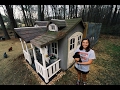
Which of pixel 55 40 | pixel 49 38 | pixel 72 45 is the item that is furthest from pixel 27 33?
pixel 72 45

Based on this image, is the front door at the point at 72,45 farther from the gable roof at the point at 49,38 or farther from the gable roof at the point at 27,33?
the gable roof at the point at 27,33

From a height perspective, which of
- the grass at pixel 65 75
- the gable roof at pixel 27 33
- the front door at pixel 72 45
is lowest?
the grass at pixel 65 75

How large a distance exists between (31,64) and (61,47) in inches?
113

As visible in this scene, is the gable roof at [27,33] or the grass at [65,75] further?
the grass at [65,75]

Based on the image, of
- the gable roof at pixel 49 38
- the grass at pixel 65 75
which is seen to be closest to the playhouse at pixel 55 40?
the gable roof at pixel 49 38

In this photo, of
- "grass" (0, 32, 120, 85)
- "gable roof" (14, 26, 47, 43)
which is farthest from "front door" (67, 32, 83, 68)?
"gable roof" (14, 26, 47, 43)

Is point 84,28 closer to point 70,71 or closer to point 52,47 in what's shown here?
point 52,47

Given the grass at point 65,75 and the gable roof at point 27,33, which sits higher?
the gable roof at point 27,33

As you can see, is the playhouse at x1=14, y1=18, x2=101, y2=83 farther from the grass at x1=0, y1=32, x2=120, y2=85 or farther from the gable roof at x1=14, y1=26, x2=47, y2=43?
the grass at x1=0, y1=32, x2=120, y2=85

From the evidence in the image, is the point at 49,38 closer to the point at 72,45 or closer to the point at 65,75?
Answer: the point at 72,45

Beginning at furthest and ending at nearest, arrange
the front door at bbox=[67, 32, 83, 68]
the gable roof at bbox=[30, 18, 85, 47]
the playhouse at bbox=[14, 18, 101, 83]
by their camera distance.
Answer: the front door at bbox=[67, 32, 83, 68], the playhouse at bbox=[14, 18, 101, 83], the gable roof at bbox=[30, 18, 85, 47]

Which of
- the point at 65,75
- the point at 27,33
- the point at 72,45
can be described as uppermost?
the point at 27,33
